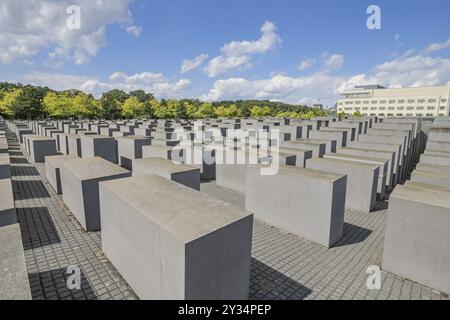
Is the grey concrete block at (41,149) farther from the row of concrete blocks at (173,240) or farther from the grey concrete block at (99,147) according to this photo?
the row of concrete blocks at (173,240)

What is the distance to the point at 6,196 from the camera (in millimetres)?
6844

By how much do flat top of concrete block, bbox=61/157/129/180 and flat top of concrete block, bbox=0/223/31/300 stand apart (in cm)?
279

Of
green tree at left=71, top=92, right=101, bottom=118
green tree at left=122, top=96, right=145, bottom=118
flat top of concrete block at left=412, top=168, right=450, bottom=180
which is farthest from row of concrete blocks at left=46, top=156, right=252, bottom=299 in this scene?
green tree at left=122, top=96, right=145, bottom=118

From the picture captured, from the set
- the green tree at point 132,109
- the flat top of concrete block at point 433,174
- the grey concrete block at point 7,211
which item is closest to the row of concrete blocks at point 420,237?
the flat top of concrete block at point 433,174

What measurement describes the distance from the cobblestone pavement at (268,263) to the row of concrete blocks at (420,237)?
27 cm

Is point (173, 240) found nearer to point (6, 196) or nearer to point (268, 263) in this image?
point (268, 263)

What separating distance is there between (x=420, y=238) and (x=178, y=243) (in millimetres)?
5238

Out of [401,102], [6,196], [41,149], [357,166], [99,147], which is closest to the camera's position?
[6,196]

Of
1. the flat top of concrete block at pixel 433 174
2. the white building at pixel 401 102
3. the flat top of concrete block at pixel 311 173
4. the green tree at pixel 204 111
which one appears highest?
the white building at pixel 401 102

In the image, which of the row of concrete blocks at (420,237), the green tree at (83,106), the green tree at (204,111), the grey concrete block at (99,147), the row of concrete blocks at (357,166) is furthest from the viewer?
the green tree at (204,111)

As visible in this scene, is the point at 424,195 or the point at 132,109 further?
the point at 132,109

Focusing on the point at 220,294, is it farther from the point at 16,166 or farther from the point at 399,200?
the point at 16,166

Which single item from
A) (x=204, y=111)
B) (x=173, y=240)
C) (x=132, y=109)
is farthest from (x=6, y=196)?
(x=204, y=111)

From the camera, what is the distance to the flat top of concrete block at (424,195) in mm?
5619
